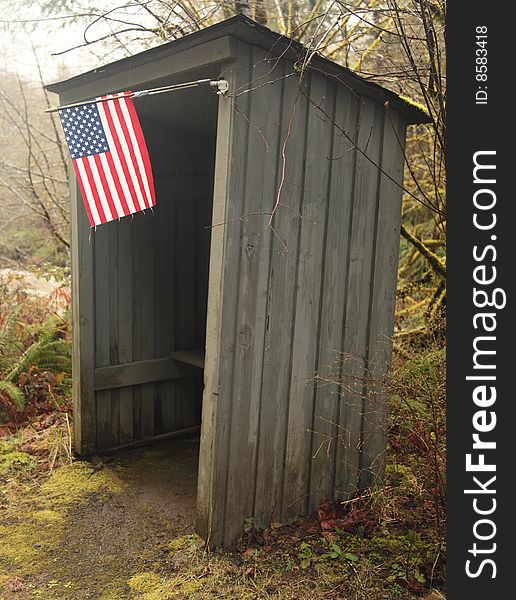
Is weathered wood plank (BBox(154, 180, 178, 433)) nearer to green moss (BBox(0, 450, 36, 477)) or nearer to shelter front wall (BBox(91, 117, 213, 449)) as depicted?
shelter front wall (BBox(91, 117, 213, 449))

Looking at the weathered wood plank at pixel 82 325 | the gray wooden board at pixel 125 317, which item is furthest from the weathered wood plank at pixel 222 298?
the gray wooden board at pixel 125 317

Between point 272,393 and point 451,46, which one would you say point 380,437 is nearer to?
point 272,393

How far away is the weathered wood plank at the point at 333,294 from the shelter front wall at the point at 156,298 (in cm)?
185

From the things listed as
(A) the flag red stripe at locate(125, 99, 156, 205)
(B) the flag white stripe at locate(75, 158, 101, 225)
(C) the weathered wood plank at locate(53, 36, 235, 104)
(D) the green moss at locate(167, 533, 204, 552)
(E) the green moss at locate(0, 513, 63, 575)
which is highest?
(C) the weathered wood plank at locate(53, 36, 235, 104)

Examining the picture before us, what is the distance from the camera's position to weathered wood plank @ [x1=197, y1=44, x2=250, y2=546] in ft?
10.5

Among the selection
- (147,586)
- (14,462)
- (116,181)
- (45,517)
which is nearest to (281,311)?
(116,181)

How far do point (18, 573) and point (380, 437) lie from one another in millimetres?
2350

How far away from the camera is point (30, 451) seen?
5074 millimetres

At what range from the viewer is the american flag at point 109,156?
3.61 meters

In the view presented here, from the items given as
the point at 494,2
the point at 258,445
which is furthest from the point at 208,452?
the point at 494,2

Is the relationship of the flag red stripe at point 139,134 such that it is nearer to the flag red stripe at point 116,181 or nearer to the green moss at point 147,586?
the flag red stripe at point 116,181

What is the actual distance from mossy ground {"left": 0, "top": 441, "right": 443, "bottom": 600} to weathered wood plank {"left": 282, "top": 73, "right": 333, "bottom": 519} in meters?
0.31

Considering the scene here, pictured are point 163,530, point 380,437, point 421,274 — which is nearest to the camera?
point 163,530

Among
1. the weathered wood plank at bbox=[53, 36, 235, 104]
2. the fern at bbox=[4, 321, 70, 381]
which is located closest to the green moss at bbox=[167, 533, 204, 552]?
the weathered wood plank at bbox=[53, 36, 235, 104]
